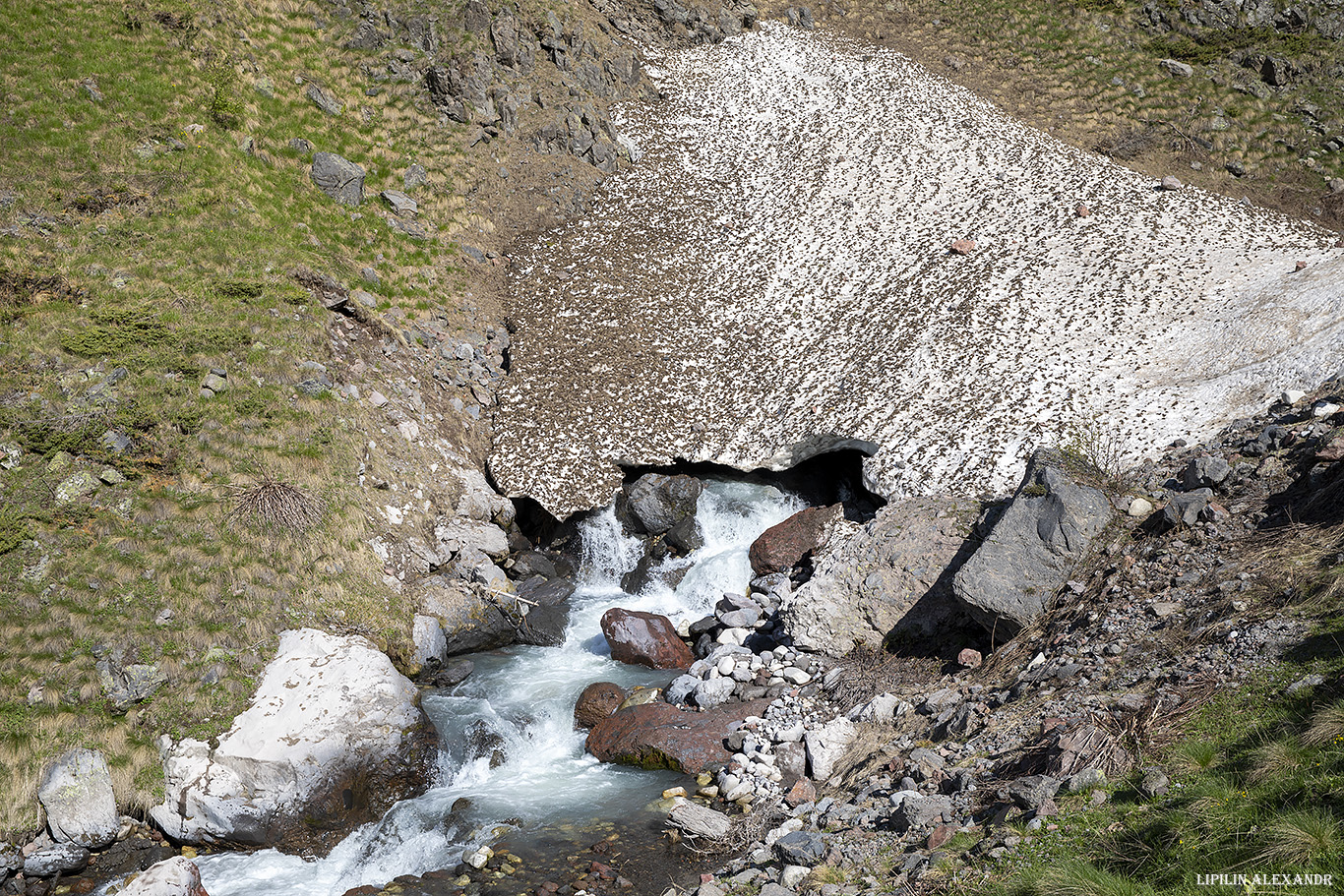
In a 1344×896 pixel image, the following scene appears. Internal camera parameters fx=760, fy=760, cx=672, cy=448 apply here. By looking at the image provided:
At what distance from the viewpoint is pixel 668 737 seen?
13586 mm

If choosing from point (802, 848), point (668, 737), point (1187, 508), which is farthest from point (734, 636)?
point (1187, 508)

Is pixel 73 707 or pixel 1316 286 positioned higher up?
pixel 1316 286

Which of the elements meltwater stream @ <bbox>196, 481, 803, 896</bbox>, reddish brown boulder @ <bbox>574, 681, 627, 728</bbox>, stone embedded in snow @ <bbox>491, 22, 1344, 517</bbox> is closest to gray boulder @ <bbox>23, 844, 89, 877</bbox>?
meltwater stream @ <bbox>196, 481, 803, 896</bbox>

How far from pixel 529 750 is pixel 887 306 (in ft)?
51.4

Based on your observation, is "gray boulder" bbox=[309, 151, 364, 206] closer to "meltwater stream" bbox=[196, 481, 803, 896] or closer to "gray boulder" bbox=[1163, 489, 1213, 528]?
"meltwater stream" bbox=[196, 481, 803, 896]

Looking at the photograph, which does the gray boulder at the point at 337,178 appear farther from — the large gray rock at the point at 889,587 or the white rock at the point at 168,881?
the white rock at the point at 168,881

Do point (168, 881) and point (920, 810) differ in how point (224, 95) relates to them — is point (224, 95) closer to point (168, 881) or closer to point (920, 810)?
point (168, 881)

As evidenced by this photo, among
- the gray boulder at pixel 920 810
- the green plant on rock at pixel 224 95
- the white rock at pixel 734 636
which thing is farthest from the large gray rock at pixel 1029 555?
the green plant on rock at pixel 224 95

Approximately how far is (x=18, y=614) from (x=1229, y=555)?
19.4 m

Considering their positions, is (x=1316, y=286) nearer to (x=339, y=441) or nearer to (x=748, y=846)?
(x=748, y=846)

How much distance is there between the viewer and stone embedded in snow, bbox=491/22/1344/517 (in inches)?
682

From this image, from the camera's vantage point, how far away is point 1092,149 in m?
28.9

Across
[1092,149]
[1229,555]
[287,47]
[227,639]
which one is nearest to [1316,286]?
[1229,555]

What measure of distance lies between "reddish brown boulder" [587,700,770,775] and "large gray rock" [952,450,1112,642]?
4432 millimetres
